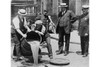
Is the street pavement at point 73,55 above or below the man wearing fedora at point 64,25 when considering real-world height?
below

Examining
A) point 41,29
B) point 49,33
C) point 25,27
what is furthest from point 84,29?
point 25,27

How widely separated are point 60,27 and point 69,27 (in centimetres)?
13

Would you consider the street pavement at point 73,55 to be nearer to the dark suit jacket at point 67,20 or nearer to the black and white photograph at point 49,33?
the black and white photograph at point 49,33

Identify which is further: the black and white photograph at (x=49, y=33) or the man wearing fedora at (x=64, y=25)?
the man wearing fedora at (x=64, y=25)

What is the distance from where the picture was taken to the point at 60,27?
192 inches

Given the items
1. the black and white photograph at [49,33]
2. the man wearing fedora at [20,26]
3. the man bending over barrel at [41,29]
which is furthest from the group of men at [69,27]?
the man wearing fedora at [20,26]

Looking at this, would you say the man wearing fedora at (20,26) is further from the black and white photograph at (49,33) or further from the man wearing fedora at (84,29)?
the man wearing fedora at (84,29)

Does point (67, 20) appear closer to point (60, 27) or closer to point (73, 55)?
point (60, 27)

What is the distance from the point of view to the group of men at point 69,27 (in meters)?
4.85

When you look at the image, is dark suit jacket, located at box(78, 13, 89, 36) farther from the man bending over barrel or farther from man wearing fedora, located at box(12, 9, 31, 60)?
man wearing fedora, located at box(12, 9, 31, 60)

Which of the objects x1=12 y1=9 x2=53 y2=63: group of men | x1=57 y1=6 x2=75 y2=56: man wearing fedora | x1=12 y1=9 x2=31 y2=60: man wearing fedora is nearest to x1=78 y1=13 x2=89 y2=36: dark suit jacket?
x1=57 y1=6 x2=75 y2=56: man wearing fedora

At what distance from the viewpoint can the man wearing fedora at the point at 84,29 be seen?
486 cm

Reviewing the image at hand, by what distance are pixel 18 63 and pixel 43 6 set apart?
90 cm

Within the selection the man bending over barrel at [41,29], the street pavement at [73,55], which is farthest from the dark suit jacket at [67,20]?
the man bending over barrel at [41,29]
